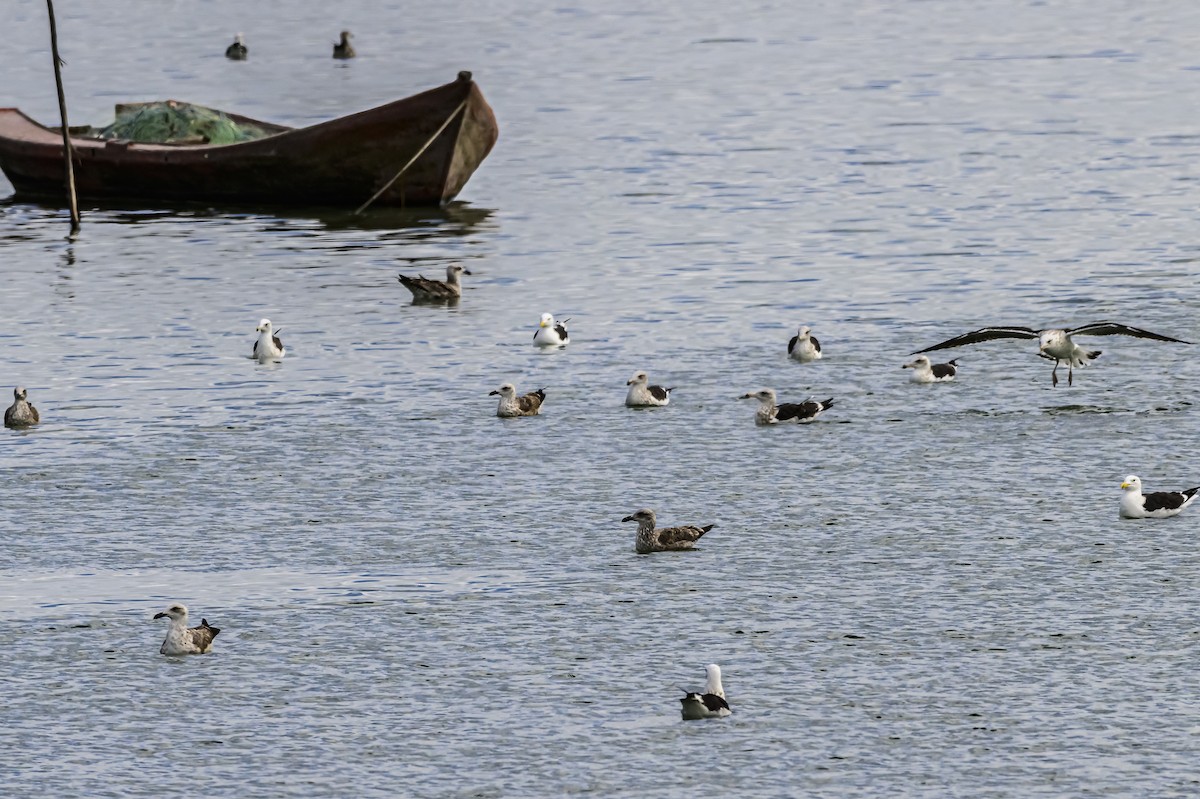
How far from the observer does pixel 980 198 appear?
4003 centimetres

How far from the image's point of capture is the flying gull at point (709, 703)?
14297mm

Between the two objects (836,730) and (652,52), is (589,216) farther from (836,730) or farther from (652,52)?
(652,52)

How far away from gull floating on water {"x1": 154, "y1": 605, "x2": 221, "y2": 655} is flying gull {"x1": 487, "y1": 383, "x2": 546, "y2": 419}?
26.0 feet

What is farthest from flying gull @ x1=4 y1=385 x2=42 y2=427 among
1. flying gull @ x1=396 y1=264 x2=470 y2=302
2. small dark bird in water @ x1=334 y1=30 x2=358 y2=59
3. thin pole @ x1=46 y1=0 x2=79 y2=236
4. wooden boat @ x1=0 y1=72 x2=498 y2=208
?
small dark bird in water @ x1=334 y1=30 x2=358 y2=59

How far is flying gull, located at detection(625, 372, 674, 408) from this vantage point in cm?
2389

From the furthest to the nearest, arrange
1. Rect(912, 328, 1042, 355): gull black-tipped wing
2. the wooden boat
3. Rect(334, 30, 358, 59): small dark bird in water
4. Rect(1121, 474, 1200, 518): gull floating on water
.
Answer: Rect(334, 30, 358, 59): small dark bird in water → the wooden boat → Rect(912, 328, 1042, 355): gull black-tipped wing → Rect(1121, 474, 1200, 518): gull floating on water

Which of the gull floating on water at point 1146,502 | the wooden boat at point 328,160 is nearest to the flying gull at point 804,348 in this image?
the gull floating on water at point 1146,502

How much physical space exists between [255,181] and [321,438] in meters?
20.3

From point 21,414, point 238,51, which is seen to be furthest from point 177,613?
point 238,51

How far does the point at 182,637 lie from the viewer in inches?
627

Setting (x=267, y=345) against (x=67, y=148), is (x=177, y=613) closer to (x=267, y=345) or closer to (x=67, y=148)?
(x=267, y=345)

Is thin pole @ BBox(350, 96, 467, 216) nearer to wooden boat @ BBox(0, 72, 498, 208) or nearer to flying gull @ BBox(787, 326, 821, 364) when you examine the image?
wooden boat @ BBox(0, 72, 498, 208)

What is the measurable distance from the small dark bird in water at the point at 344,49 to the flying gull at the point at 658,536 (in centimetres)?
5660

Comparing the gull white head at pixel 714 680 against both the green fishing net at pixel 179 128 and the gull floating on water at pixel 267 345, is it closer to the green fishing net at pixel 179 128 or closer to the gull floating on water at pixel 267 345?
the gull floating on water at pixel 267 345
